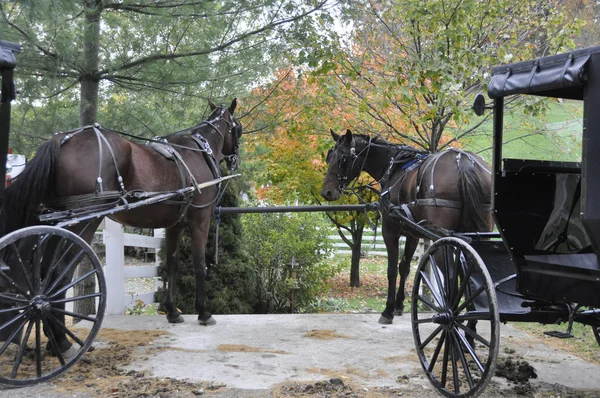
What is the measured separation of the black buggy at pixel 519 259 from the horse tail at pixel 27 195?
3080 millimetres

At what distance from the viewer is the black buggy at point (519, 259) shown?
11.8ft

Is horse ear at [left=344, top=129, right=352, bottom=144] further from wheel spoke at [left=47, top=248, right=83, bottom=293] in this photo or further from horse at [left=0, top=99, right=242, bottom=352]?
wheel spoke at [left=47, top=248, right=83, bottom=293]

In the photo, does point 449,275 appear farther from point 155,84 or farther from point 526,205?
point 155,84

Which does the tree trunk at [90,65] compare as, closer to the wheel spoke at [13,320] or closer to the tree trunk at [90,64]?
the tree trunk at [90,64]

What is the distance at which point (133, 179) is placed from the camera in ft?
17.8

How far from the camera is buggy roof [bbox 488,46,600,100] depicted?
3.19 meters

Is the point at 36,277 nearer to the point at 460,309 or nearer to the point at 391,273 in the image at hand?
the point at 460,309

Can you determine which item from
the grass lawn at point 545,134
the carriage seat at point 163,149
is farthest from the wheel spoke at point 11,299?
the grass lawn at point 545,134

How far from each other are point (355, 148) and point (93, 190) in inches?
140

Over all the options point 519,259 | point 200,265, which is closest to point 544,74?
point 519,259

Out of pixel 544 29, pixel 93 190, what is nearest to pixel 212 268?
pixel 93 190

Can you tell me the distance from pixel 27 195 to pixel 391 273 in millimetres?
4263

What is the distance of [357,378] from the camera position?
4.70 metres

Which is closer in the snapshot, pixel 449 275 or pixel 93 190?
pixel 449 275
